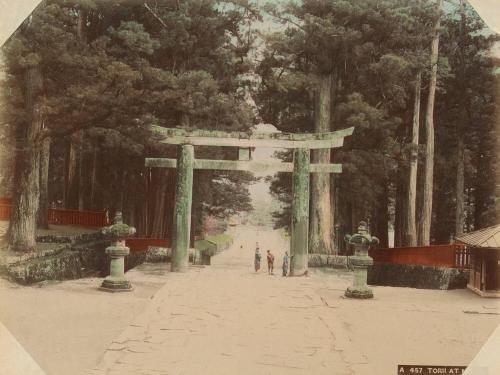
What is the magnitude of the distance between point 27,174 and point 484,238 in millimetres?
4694

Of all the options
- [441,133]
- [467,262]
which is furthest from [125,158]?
[467,262]

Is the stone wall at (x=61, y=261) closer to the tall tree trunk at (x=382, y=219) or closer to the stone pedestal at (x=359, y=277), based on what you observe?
the stone pedestal at (x=359, y=277)

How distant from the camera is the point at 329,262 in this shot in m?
6.05

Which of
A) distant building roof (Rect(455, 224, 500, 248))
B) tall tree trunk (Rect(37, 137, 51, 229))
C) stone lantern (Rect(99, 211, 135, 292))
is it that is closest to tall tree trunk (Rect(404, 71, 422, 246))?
distant building roof (Rect(455, 224, 500, 248))

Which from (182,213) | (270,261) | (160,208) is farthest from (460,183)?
(160,208)

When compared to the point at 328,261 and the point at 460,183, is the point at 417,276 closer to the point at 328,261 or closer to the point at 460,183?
the point at 328,261

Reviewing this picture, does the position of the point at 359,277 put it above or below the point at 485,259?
below

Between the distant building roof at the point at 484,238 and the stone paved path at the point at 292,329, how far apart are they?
22.2 inches

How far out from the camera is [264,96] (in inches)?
229

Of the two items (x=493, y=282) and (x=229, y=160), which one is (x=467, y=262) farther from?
(x=229, y=160)

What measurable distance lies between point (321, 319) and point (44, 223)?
298 centimetres

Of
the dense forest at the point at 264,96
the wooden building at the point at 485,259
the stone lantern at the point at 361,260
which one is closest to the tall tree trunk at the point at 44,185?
the dense forest at the point at 264,96

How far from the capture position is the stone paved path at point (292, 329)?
4.53 meters

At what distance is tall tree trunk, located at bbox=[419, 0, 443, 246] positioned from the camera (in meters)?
5.58
